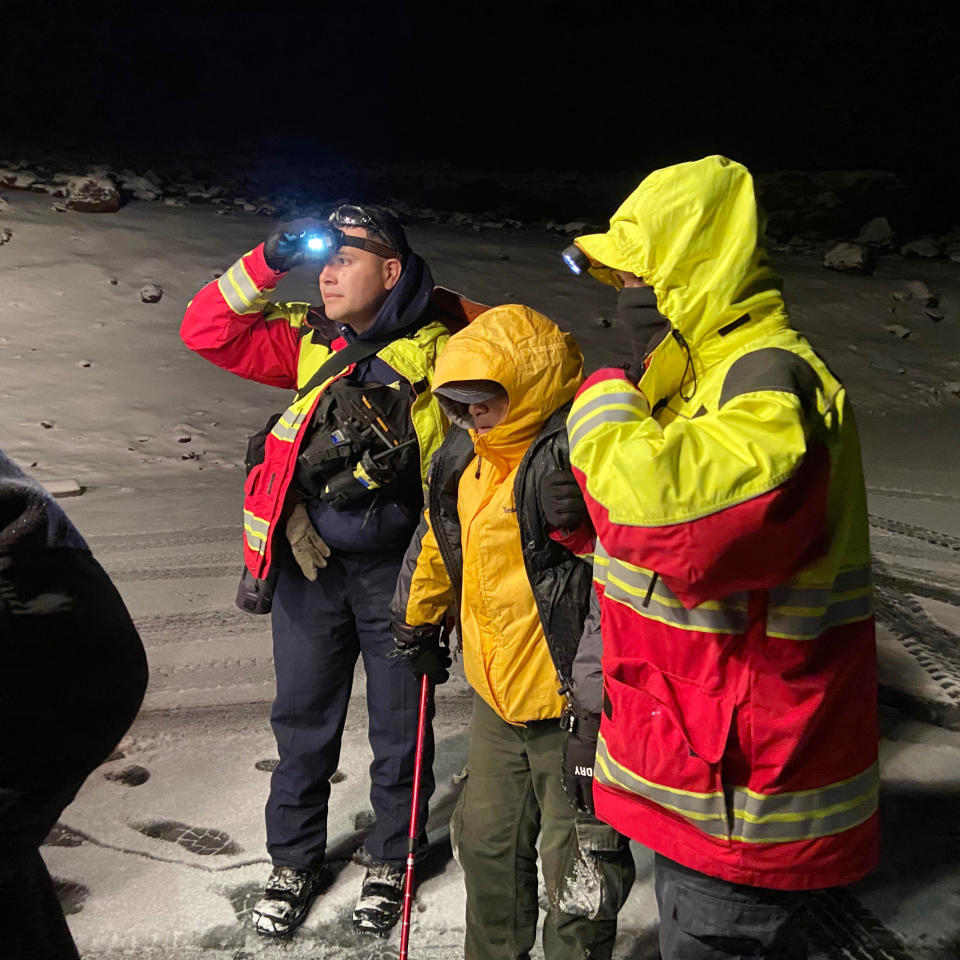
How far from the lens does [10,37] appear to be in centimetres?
1888

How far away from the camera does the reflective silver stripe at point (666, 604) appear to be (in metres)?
1.60

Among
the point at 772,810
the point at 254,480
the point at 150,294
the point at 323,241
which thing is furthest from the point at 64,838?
the point at 150,294

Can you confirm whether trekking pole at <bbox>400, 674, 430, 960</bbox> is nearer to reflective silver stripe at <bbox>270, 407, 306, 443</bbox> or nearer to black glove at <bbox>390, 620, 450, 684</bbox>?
black glove at <bbox>390, 620, 450, 684</bbox>

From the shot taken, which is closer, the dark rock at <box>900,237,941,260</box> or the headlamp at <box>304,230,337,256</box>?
the headlamp at <box>304,230,337,256</box>

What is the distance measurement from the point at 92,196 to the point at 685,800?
10.7 m

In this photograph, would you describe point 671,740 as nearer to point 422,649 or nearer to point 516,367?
point 516,367

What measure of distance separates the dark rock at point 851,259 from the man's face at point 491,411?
10139mm

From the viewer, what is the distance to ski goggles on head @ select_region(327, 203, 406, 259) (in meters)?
2.79

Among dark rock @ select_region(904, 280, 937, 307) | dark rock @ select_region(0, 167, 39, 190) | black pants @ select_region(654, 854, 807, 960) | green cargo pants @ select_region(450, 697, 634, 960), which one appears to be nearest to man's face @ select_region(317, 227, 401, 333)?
green cargo pants @ select_region(450, 697, 634, 960)

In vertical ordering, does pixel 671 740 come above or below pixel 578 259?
below

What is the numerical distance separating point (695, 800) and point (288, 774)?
1.54 m

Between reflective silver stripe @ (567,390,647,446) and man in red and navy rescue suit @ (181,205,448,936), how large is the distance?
42.0 inches

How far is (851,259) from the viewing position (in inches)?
440

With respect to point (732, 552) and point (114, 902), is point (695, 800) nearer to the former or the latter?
point (732, 552)
